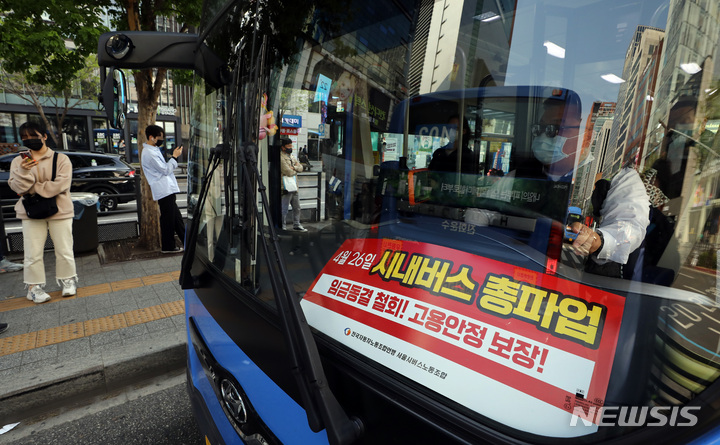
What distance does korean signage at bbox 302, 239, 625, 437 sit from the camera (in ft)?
2.90

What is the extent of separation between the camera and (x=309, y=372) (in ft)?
3.30

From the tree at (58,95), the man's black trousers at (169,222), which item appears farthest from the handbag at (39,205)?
the tree at (58,95)

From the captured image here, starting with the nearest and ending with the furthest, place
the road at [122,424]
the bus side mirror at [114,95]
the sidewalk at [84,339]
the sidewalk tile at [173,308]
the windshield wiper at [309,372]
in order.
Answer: the windshield wiper at [309,372]
the bus side mirror at [114,95]
the road at [122,424]
the sidewalk at [84,339]
the sidewalk tile at [173,308]

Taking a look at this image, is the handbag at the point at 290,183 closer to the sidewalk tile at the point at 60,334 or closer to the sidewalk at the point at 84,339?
the sidewalk at the point at 84,339

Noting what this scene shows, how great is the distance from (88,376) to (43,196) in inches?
83.4

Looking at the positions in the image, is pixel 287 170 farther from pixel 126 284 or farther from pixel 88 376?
pixel 126 284

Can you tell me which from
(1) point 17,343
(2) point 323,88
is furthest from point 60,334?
(2) point 323,88

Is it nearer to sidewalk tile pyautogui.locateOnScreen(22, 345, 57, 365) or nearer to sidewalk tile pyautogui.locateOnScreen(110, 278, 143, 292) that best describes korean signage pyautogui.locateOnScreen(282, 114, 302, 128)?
sidewalk tile pyautogui.locateOnScreen(22, 345, 57, 365)

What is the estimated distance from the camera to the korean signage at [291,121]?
1485 millimetres

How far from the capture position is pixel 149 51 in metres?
1.97

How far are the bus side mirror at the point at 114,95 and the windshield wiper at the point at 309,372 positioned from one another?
1617mm

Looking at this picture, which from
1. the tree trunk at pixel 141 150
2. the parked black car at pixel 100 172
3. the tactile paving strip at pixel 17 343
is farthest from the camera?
the parked black car at pixel 100 172

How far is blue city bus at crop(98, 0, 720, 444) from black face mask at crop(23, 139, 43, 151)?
2.85m

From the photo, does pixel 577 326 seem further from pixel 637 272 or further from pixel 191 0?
pixel 191 0
